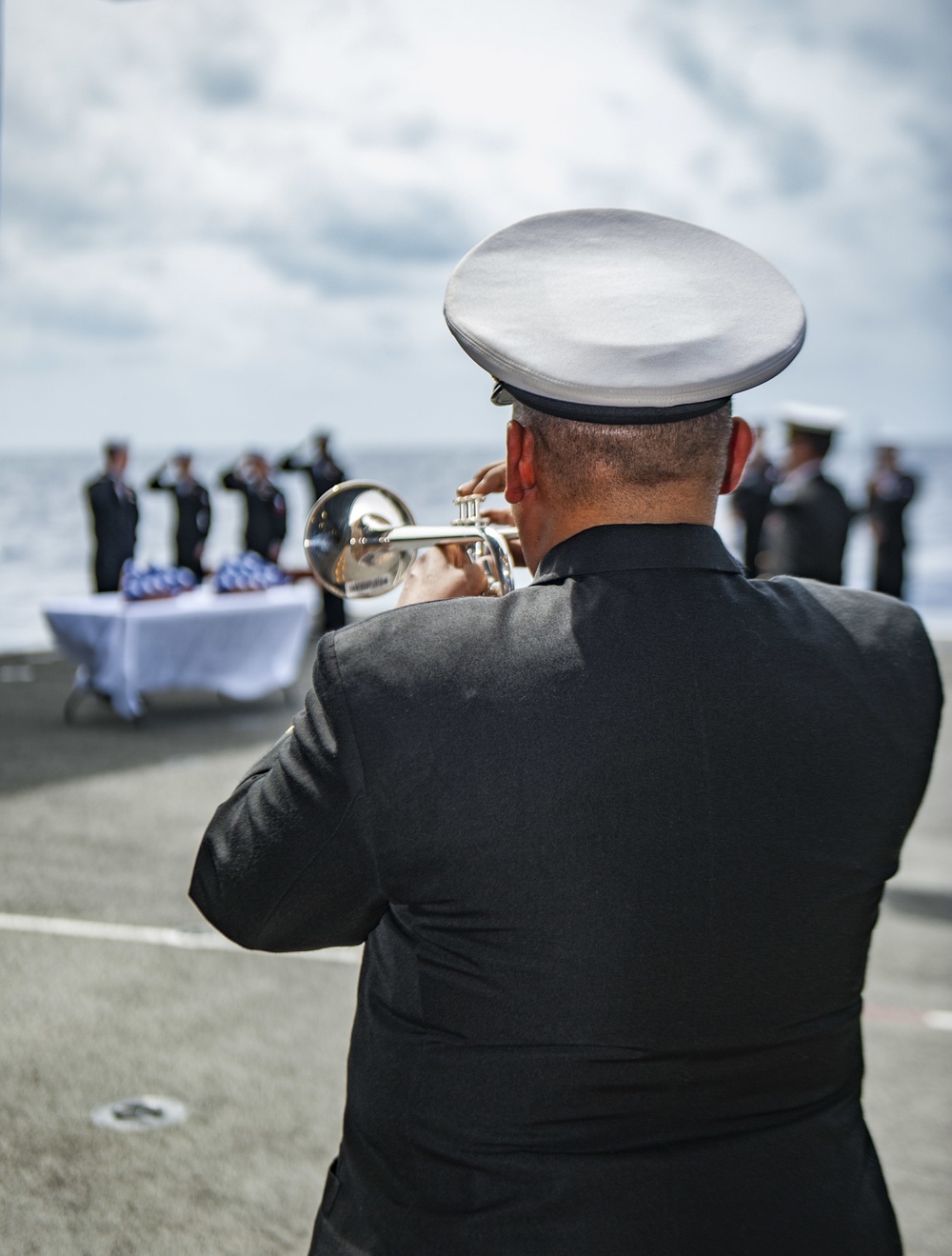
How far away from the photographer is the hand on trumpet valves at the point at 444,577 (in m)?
1.38

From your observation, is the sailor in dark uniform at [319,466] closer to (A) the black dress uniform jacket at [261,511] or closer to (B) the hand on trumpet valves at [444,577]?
(A) the black dress uniform jacket at [261,511]

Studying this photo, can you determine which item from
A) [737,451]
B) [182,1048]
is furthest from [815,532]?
[737,451]

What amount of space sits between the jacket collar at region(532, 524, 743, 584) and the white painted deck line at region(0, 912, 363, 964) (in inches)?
136

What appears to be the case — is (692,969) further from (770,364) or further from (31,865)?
(31,865)

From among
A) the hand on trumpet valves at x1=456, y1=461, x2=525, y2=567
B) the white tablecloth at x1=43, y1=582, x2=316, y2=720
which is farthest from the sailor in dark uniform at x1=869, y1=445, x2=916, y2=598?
the hand on trumpet valves at x1=456, y1=461, x2=525, y2=567

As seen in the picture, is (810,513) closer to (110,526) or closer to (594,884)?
(594,884)

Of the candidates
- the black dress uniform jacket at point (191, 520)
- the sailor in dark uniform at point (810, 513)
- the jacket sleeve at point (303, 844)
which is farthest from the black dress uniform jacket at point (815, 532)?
the black dress uniform jacket at point (191, 520)

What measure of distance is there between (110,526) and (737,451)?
8.95 m

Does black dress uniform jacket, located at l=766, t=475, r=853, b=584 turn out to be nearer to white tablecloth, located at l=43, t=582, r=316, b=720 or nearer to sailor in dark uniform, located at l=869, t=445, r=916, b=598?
white tablecloth, located at l=43, t=582, r=316, b=720

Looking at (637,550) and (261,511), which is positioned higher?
(637,550)

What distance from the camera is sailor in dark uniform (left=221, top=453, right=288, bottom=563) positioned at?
13.6 metres

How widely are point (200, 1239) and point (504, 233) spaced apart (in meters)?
2.28

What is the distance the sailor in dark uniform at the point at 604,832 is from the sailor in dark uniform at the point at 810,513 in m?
4.87

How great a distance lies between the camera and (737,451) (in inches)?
47.6
